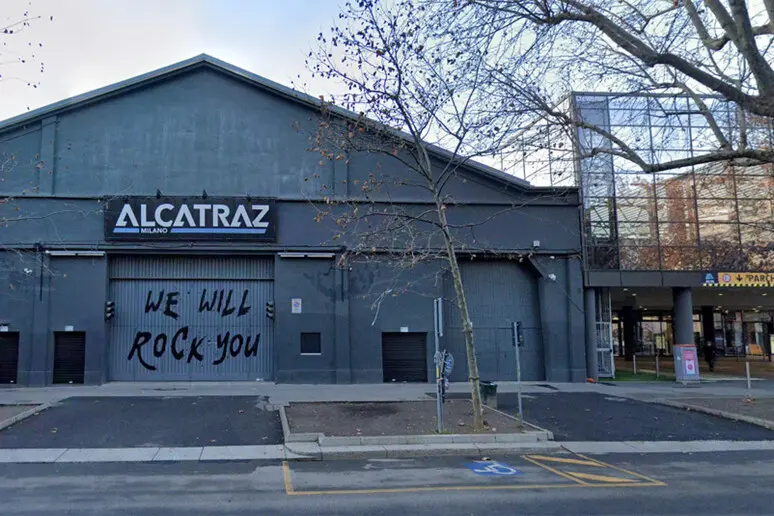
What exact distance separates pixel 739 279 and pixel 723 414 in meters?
10.8

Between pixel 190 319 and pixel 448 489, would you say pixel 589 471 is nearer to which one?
pixel 448 489

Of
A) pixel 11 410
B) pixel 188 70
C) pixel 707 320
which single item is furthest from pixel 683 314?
pixel 11 410

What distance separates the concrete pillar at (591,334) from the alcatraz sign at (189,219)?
1200 cm

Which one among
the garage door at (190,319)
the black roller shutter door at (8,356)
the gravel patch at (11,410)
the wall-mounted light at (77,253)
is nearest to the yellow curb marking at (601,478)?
the gravel patch at (11,410)

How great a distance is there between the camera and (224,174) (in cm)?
2066

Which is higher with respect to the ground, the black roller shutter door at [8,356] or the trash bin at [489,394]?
the black roller shutter door at [8,356]

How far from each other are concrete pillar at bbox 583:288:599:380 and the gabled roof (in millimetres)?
4334

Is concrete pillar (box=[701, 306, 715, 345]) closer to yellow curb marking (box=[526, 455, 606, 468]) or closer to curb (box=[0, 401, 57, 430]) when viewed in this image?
yellow curb marking (box=[526, 455, 606, 468])

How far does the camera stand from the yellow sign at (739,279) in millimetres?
23562

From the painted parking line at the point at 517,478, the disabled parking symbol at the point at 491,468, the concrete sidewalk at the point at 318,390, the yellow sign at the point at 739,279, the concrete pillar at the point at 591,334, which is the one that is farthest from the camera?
the yellow sign at the point at 739,279

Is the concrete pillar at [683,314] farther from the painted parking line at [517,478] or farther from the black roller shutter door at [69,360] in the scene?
the black roller shutter door at [69,360]

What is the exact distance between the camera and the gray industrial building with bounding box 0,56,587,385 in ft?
64.1

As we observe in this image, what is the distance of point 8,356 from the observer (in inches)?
763

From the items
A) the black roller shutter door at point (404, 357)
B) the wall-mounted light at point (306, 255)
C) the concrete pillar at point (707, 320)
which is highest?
the wall-mounted light at point (306, 255)
